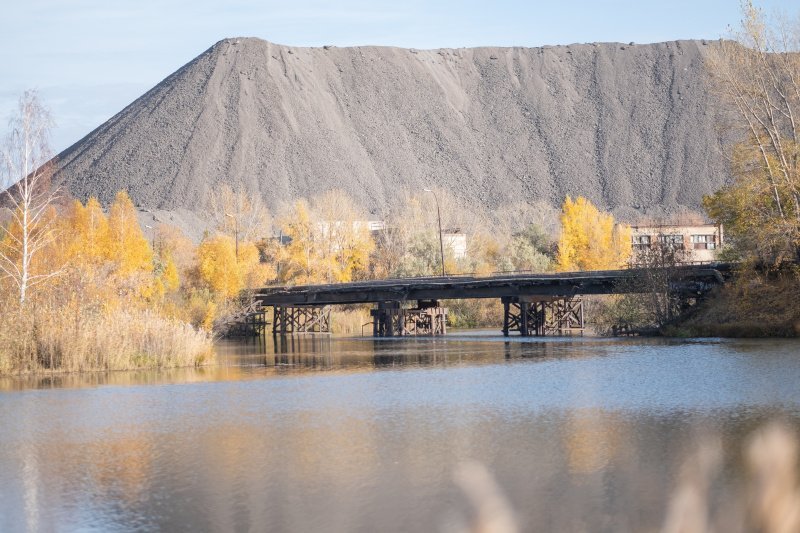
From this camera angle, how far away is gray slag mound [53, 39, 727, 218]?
164 meters

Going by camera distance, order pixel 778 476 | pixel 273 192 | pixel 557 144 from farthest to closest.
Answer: pixel 557 144 → pixel 273 192 → pixel 778 476

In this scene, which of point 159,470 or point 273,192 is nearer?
point 159,470

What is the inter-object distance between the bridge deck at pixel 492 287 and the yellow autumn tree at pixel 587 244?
31.3 metres

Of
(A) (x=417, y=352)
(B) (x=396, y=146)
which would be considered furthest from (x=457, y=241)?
(B) (x=396, y=146)

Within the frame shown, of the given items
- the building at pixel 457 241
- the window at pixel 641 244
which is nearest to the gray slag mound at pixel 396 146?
the window at pixel 641 244

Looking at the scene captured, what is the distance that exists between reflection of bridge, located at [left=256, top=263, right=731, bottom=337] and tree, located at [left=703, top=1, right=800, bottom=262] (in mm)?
6109

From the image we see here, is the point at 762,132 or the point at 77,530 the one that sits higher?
the point at 762,132

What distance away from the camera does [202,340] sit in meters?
45.6

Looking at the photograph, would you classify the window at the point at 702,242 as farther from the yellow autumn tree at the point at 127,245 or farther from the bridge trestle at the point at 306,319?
the yellow autumn tree at the point at 127,245

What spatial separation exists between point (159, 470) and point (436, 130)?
176 metres

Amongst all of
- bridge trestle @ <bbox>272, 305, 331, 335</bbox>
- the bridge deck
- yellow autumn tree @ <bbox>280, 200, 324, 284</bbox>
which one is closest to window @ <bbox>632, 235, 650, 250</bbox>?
the bridge deck

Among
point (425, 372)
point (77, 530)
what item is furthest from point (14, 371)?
point (77, 530)

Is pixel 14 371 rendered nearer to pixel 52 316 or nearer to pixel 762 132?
pixel 52 316

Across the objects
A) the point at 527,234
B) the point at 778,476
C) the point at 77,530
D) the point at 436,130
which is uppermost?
the point at 436,130
